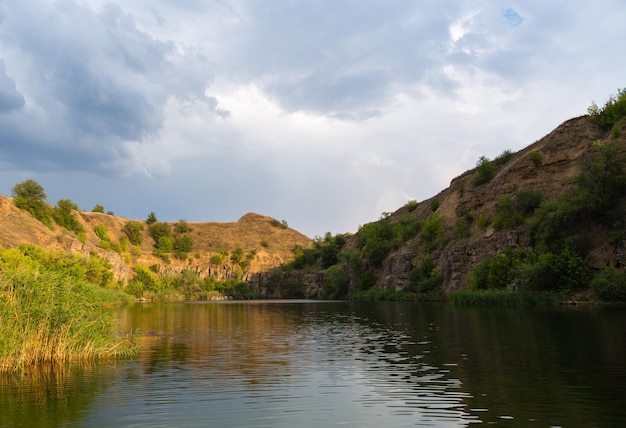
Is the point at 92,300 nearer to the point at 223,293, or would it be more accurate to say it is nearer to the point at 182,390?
the point at 182,390

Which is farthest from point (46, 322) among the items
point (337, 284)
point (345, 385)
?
point (337, 284)

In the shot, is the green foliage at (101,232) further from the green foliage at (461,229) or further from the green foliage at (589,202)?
the green foliage at (589,202)

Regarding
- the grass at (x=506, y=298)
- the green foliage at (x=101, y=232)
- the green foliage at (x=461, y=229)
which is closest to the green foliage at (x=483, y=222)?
the green foliage at (x=461, y=229)

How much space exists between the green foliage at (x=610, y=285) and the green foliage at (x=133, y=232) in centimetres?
13482

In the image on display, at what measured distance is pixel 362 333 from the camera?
31.4m

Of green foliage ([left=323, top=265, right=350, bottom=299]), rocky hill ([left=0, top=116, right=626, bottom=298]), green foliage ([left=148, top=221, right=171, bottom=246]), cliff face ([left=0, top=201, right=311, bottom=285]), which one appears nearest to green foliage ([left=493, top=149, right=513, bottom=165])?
rocky hill ([left=0, top=116, right=626, bottom=298])

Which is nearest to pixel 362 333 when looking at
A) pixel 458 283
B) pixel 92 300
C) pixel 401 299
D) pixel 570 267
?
pixel 92 300

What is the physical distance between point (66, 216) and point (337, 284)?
63830mm

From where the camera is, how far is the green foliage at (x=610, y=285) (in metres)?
48.3

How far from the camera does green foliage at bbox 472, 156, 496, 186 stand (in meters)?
90.2

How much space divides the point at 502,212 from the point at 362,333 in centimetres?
5134

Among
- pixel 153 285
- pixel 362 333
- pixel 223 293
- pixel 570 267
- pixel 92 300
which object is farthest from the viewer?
pixel 223 293

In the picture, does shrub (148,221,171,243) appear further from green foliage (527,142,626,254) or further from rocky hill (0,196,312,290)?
green foliage (527,142,626,254)

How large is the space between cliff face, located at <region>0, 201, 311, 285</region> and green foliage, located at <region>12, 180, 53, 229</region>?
2.97 metres
